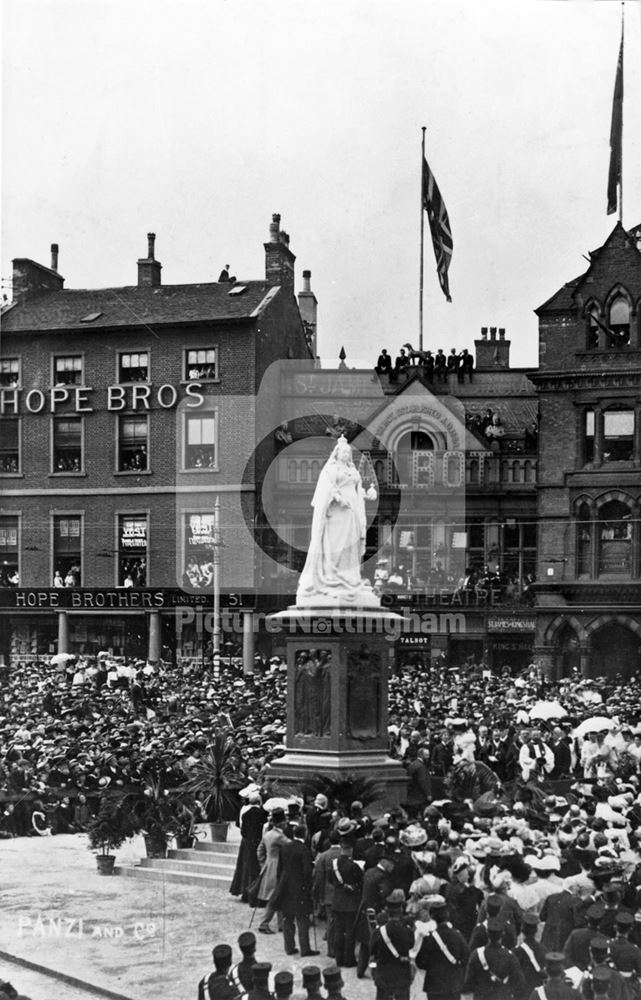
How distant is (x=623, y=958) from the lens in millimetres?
9867

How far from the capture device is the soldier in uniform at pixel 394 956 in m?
11.3

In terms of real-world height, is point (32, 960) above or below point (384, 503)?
below

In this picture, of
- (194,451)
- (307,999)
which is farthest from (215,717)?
(194,451)

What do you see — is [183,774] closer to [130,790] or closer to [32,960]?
[130,790]

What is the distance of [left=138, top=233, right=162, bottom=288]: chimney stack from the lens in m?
50.6

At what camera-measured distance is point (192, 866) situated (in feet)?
60.5

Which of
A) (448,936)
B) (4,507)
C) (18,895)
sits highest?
(4,507)

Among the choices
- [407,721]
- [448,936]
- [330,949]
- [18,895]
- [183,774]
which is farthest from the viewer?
[407,721]

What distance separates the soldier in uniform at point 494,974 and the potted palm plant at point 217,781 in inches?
366

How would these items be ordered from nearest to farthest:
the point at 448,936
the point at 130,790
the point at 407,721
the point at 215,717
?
the point at 448,936 < the point at 130,790 < the point at 407,721 < the point at 215,717

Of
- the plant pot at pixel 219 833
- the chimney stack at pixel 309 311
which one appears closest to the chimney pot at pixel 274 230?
the chimney stack at pixel 309 311

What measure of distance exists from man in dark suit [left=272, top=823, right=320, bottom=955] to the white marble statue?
212 inches

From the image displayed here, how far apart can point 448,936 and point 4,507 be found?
40523mm

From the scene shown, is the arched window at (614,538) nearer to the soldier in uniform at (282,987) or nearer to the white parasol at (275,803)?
the white parasol at (275,803)
